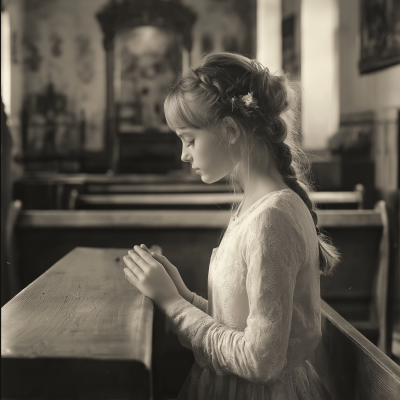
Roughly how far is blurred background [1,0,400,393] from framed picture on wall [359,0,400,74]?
0.04 feet

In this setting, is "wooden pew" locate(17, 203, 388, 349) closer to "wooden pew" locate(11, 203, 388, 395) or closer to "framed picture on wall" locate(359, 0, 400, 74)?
"wooden pew" locate(11, 203, 388, 395)

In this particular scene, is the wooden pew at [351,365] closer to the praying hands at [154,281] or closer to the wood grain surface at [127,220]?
the praying hands at [154,281]

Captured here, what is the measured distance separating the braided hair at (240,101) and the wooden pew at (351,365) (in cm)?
37

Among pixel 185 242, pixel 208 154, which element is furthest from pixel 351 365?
pixel 185 242

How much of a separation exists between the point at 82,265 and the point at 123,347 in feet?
2.12

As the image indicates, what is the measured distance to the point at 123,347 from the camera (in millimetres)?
688

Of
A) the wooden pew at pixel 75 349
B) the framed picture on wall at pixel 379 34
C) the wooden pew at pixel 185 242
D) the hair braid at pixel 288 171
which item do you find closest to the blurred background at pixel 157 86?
the framed picture on wall at pixel 379 34

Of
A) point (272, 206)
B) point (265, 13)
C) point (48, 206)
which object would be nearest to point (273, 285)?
point (272, 206)

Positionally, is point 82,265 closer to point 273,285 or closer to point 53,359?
point 273,285

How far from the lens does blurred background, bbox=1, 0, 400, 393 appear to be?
470 centimetres

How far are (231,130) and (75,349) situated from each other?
0.59 metres

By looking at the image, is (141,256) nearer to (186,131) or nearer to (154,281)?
(154,281)

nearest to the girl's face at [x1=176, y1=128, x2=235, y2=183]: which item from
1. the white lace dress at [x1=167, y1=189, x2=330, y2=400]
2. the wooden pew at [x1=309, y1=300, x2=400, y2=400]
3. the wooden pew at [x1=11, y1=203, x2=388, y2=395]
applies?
the white lace dress at [x1=167, y1=189, x2=330, y2=400]

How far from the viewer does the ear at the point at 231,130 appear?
1.09m
